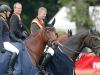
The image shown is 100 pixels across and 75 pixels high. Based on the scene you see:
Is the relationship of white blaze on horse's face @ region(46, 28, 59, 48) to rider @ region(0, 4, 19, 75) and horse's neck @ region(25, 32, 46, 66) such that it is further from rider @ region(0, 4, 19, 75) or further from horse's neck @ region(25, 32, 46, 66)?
rider @ region(0, 4, 19, 75)

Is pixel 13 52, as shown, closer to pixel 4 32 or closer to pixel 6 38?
pixel 6 38

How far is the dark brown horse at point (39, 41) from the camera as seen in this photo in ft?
44.0

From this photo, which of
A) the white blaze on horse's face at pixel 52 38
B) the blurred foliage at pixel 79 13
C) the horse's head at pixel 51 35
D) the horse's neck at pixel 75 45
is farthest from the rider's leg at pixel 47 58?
the blurred foliage at pixel 79 13

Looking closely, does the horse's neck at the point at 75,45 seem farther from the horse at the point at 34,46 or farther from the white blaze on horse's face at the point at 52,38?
the white blaze on horse's face at the point at 52,38

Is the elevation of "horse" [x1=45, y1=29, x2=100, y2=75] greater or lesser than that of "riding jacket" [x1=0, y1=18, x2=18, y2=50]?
lesser

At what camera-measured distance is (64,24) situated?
36.2 metres

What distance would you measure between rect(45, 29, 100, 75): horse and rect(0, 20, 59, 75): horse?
102 centimetres

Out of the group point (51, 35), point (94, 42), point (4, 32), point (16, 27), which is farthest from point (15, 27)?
point (94, 42)

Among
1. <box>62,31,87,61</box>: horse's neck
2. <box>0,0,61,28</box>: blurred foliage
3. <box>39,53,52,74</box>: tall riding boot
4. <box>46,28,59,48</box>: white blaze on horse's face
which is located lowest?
<box>0,0,61,28</box>: blurred foliage

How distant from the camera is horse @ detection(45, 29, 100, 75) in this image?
47.3ft

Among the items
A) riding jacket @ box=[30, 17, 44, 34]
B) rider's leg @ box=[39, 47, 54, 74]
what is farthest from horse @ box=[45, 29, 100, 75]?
riding jacket @ box=[30, 17, 44, 34]

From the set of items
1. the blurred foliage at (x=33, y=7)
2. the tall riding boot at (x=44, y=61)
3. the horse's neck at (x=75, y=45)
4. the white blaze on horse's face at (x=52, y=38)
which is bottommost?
the blurred foliage at (x=33, y=7)

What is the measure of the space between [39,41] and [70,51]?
1.39 metres

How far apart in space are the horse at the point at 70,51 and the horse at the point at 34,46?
1.02 metres
